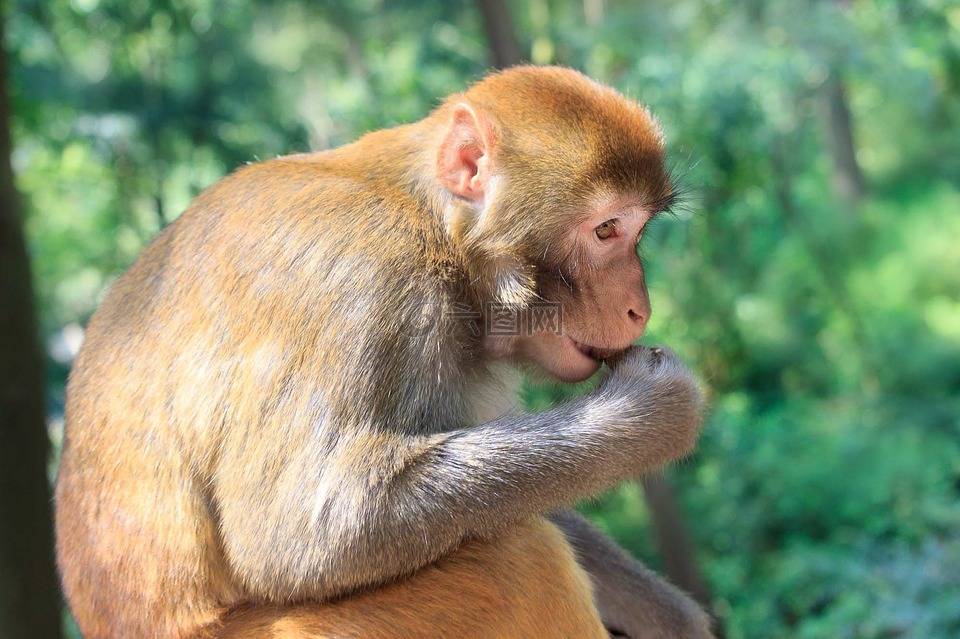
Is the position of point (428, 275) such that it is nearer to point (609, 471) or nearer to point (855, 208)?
point (609, 471)

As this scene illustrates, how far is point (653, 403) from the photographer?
2492mm

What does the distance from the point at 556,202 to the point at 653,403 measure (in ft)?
1.95

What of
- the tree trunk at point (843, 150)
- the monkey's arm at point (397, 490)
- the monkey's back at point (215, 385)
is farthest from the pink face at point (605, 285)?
the tree trunk at point (843, 150)

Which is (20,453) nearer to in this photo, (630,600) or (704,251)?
(630,600)

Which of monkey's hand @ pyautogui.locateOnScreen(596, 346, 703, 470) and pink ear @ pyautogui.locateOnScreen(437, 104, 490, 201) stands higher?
pink ear @ pyautogui.locateOnScreen(437, 104, 490, 201)

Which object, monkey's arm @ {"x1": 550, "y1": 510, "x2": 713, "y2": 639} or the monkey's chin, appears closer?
the monkey's chin

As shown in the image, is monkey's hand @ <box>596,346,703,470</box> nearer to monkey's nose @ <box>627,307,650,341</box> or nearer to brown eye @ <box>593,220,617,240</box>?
monkey's nose @ <box>627,307,650,341</box>

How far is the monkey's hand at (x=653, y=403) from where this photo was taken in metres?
2.45

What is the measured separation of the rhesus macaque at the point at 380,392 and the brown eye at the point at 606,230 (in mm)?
11

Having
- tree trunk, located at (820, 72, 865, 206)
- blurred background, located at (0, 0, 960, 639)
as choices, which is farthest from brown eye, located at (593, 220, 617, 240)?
tree trunk, located at (820, 72, 865, 206)

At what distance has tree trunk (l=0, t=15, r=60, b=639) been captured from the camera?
3.96 metres

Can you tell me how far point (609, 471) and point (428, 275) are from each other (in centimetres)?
68

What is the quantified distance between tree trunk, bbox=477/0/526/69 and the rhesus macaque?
3.67 meters

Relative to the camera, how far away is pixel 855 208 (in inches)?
639
